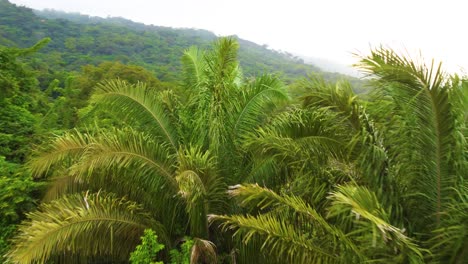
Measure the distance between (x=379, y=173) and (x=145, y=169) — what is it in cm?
304

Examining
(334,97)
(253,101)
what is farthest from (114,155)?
(334,97)

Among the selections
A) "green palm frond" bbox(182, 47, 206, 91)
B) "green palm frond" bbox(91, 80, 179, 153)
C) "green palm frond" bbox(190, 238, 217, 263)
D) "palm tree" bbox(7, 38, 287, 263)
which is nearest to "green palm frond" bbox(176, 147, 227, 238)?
"palm tree" bbox(7, 38, 287, 263)

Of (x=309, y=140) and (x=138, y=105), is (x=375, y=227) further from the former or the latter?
(x=138, y=105)

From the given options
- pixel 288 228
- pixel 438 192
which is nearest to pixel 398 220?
pixel 438 192

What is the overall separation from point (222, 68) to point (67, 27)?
71061 mm

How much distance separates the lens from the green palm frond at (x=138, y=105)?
5.67m

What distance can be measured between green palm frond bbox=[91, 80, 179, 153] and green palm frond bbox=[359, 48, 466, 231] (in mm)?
3467

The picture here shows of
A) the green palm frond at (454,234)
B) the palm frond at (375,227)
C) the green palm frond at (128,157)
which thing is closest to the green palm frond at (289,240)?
the palm frond at (375,227)

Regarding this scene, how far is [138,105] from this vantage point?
5.88 metres

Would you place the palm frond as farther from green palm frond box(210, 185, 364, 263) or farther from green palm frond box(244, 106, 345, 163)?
green palm frond box(244, 106, 345, 163)

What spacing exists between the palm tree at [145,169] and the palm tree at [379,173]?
44.0 inches

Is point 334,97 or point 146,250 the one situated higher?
point 334,97

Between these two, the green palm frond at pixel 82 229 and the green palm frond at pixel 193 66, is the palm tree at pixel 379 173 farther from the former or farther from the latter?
the green palm frond at pixel 193 66

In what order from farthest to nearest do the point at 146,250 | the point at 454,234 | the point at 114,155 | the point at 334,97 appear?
the point at 114,155
the point at 146,250
the point at 334,97
the point at 454,234
